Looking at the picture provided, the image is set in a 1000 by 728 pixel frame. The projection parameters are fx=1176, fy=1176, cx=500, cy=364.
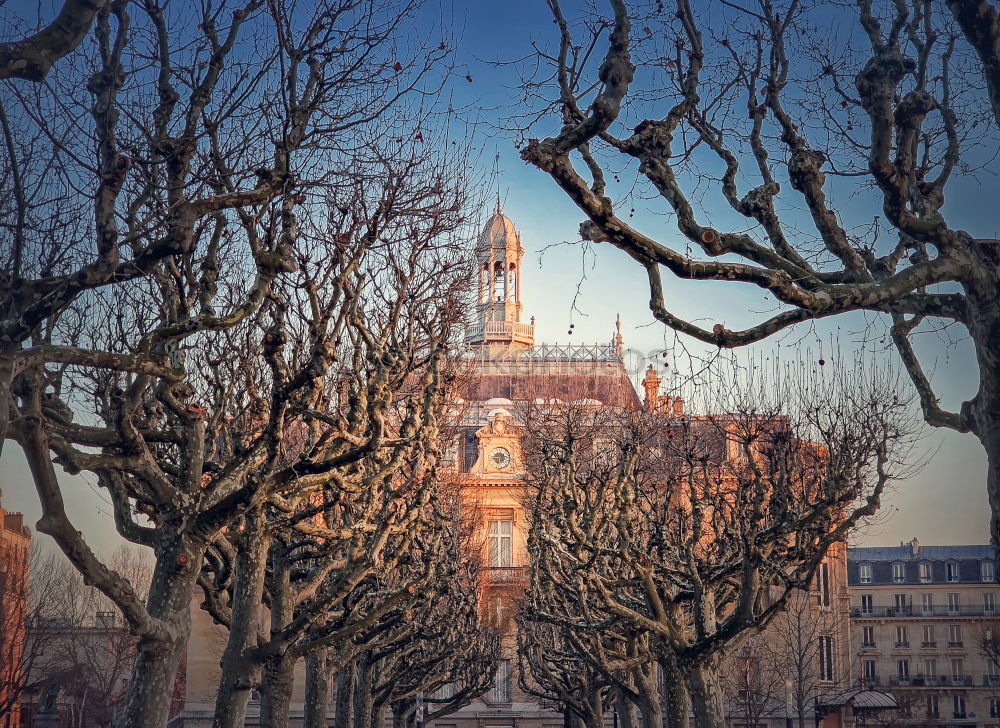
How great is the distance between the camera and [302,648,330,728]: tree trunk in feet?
67.3

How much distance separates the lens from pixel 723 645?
17.5 meters

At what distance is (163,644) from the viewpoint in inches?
440

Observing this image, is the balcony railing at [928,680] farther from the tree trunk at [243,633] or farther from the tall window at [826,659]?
the tree trunk at [243,633]

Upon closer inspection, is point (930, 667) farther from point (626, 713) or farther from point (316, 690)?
point (316, 690)

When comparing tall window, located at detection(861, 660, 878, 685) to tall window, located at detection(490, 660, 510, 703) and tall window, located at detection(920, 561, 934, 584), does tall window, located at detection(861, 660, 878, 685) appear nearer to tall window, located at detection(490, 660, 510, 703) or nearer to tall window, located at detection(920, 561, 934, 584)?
tall window, located at detection(920, 561, 934, 584)

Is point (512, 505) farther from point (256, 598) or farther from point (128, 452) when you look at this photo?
point (128, 452)

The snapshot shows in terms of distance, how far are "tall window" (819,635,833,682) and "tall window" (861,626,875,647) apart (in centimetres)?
2398

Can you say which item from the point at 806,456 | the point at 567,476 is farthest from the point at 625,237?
the point at 806,456

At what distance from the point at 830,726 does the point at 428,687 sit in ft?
85.4

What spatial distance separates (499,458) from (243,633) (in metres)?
50.7

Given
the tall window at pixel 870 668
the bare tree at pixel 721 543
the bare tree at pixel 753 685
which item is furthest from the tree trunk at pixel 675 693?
the tall window at pixel 870 668

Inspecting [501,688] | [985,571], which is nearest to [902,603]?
[985,571]

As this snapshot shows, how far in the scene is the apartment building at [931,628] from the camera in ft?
249

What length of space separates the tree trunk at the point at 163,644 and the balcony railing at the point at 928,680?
72.5m
